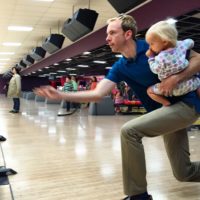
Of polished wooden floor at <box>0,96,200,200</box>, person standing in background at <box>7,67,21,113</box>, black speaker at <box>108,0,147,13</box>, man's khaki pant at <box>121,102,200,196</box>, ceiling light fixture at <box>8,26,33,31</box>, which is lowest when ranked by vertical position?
polished wooden floor at <box>0,96,200,200</box>

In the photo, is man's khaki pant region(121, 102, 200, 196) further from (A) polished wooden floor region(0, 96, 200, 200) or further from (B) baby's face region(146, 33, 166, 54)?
(A) polished wooden floor region(0, 96, 200, 200)

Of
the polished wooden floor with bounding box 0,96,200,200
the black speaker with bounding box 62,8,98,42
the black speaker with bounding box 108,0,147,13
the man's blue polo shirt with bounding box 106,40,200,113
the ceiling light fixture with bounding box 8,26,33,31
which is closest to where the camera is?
the man's blue polo shirt with bounding box 106,40,200,113

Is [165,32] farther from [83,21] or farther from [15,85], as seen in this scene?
[15,85]

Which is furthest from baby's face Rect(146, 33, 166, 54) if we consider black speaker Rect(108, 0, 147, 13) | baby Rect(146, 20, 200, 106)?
black speaker Rect(108, 0, 147, 13)

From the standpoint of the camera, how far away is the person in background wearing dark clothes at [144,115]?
6.52 feet

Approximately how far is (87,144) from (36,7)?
490 centimetres

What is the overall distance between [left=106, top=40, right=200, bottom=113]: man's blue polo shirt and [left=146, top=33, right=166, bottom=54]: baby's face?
0.52 ft

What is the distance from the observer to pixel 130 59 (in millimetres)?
2182

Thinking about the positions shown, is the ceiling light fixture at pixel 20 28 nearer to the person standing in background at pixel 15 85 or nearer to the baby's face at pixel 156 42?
the person standing in background at pixel 15 85

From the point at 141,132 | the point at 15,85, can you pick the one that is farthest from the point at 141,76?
the point at 15,85

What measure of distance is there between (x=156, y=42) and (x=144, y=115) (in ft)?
1.56

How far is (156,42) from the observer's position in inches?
77.8

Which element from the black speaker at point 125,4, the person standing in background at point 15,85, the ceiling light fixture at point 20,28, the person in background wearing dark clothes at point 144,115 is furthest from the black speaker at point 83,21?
the person in background wearing dark clothes at point 144,115

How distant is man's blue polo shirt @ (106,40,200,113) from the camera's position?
6.71 feet
